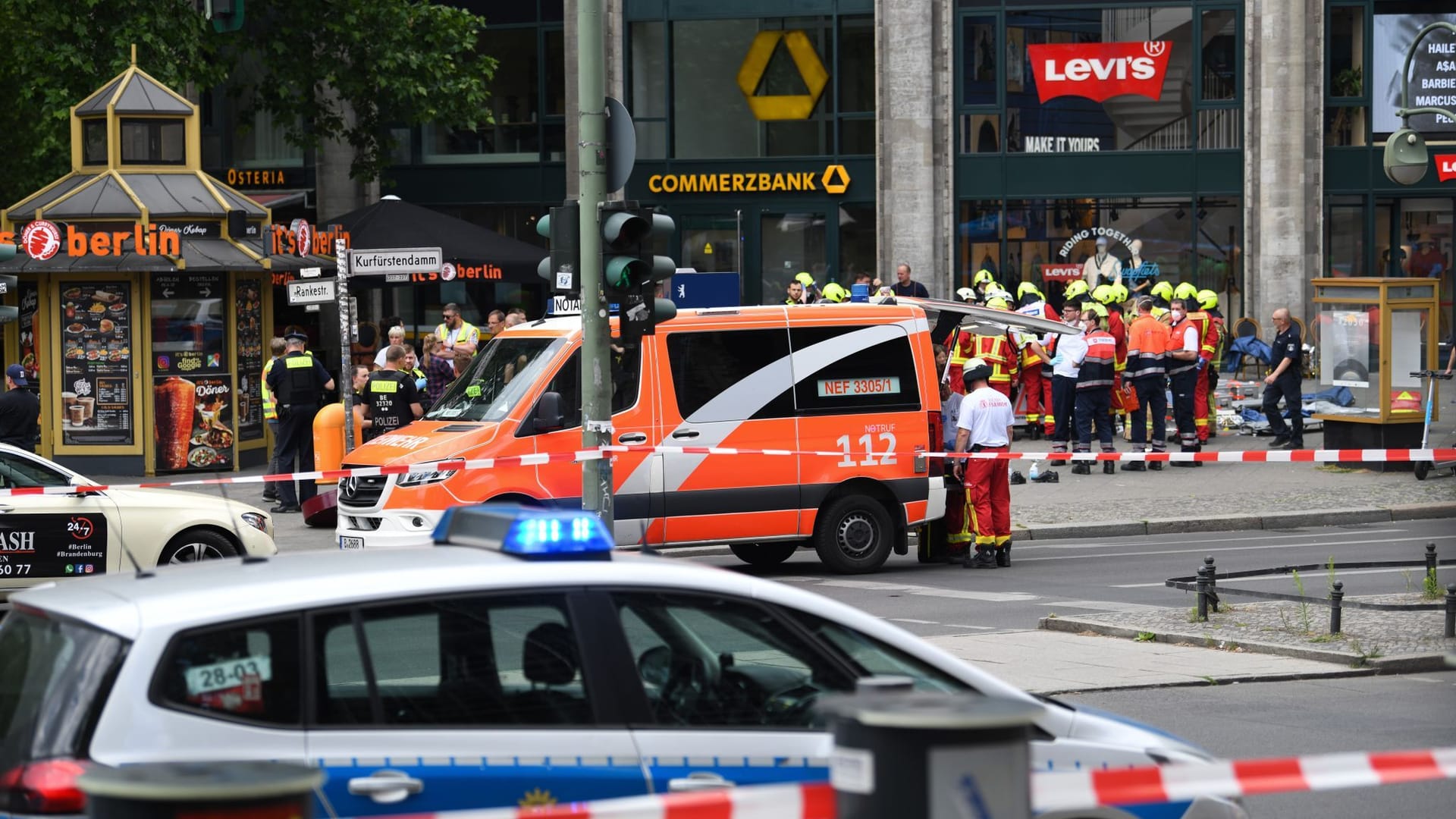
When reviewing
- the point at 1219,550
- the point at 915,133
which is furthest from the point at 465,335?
the point at 915,133

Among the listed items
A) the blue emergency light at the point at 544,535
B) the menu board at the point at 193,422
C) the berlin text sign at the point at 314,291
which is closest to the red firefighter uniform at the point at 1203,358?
the berlin text sign at the point at 314,291

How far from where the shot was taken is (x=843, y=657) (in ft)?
16.3

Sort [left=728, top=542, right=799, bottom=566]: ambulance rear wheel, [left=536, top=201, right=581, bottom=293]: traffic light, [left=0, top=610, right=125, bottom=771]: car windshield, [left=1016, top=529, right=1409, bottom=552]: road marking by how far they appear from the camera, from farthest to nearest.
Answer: [left=1016, top=529, right=1409, bottom=552]: road marking
[left=728, top=542, right=799, bottom=566]: ambulance rear wheel
[left=536, top=201, right=581, bottom=293]: traffic light
[left=0, top=610, right=125, bottom=771]: car windshield

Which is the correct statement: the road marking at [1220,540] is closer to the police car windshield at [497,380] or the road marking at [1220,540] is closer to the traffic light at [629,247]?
the police car windshield at [497,380]

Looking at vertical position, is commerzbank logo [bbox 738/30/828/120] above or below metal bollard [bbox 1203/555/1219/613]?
above

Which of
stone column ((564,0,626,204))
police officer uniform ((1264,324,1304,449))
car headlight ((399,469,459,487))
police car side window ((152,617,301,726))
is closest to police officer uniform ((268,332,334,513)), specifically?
car headlight ((399,469,459,487))

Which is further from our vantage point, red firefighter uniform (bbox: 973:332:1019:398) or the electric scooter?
red firefighter uniform (bbox: 973:332:1019:398)

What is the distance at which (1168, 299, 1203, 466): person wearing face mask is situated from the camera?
22094 mm

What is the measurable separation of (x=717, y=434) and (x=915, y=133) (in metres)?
20.0

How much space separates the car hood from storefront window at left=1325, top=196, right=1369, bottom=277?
23725 millimetres

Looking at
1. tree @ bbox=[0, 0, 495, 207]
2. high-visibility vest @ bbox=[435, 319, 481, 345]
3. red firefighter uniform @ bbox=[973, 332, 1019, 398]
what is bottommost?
red firefighter uniform @ bbox=[973, 332, 1019, 398]

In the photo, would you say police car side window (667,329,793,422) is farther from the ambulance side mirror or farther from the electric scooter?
the electric scooter

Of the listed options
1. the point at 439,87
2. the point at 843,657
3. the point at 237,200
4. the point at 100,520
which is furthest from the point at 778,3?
the point at 843,657

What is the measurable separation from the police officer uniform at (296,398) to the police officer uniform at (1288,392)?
39.0 feet
